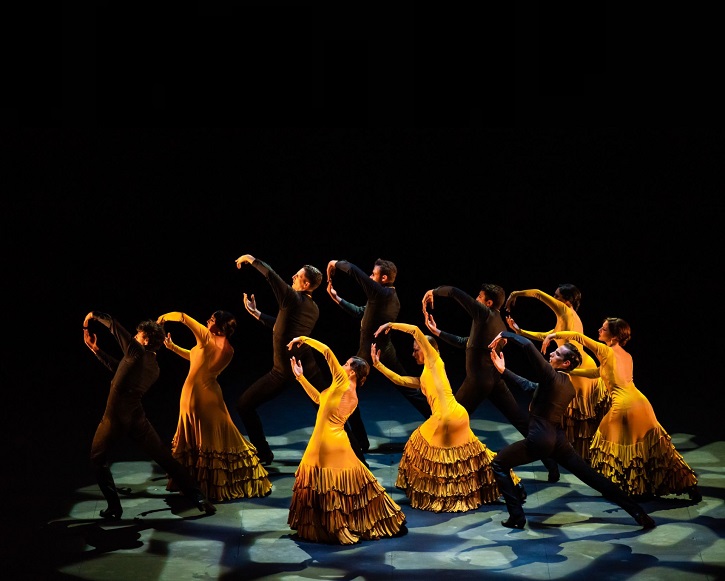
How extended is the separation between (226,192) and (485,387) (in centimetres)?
375

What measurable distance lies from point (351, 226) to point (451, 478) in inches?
149

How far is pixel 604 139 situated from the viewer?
10547mm

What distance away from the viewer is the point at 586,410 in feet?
27.0

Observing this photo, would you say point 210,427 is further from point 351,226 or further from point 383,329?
point 351,226

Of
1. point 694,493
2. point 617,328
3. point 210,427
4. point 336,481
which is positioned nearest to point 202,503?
point 210,427

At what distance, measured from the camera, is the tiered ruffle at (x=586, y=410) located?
8.23m

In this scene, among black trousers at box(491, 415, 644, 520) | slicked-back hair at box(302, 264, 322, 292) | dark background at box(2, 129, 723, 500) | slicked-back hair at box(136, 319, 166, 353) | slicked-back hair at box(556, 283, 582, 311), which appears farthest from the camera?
dark background at box(2, 129, 723, 500)

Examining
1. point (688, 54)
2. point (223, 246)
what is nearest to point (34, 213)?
point (223, 246)

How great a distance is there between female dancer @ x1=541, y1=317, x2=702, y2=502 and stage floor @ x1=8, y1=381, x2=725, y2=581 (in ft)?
0.47

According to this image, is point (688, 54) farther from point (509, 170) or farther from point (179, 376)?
point (179, 376)

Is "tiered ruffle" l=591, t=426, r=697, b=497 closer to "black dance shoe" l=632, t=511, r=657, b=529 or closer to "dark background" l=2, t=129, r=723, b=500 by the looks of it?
"black dance shoe" l=632, t=511, r=657, b=529

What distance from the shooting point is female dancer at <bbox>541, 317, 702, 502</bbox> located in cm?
763

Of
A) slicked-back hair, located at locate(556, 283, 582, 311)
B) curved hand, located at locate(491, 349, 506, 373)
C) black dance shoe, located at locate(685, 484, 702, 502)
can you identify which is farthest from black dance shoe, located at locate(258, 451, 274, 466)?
black dance shoe, located at locate(685, 484, 702, 502)

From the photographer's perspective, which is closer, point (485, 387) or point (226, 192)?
point (485, 387)
